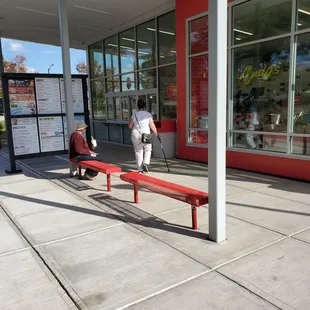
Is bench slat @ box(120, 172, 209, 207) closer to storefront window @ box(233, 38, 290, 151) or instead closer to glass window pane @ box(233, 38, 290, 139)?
storefront window @ box(233, 38, 290, 151)

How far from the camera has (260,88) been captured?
731cm

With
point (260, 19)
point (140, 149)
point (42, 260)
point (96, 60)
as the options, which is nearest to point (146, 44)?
point (96, 60)

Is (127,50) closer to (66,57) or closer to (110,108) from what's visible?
(110,108)

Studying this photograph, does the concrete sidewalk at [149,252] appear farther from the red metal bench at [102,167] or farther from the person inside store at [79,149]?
the person inside store at [79,149]

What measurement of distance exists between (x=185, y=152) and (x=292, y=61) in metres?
3.88

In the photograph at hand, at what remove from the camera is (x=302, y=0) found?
20.4 ft

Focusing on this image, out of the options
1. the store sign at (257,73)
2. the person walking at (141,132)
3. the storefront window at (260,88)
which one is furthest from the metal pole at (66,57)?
the store sign at (257,73)

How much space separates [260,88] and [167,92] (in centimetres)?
382

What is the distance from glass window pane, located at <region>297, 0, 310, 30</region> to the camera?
6148 mm

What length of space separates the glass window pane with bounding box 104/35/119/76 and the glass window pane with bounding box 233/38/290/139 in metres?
6.90

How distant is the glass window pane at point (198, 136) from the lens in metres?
8.63

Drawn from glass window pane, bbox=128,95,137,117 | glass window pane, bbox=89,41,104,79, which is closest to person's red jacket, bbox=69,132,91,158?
glass window pane, bbox=128,95,137,117

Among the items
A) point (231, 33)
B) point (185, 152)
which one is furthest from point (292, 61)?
point (185, 152)

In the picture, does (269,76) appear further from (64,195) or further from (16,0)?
(16,0)
